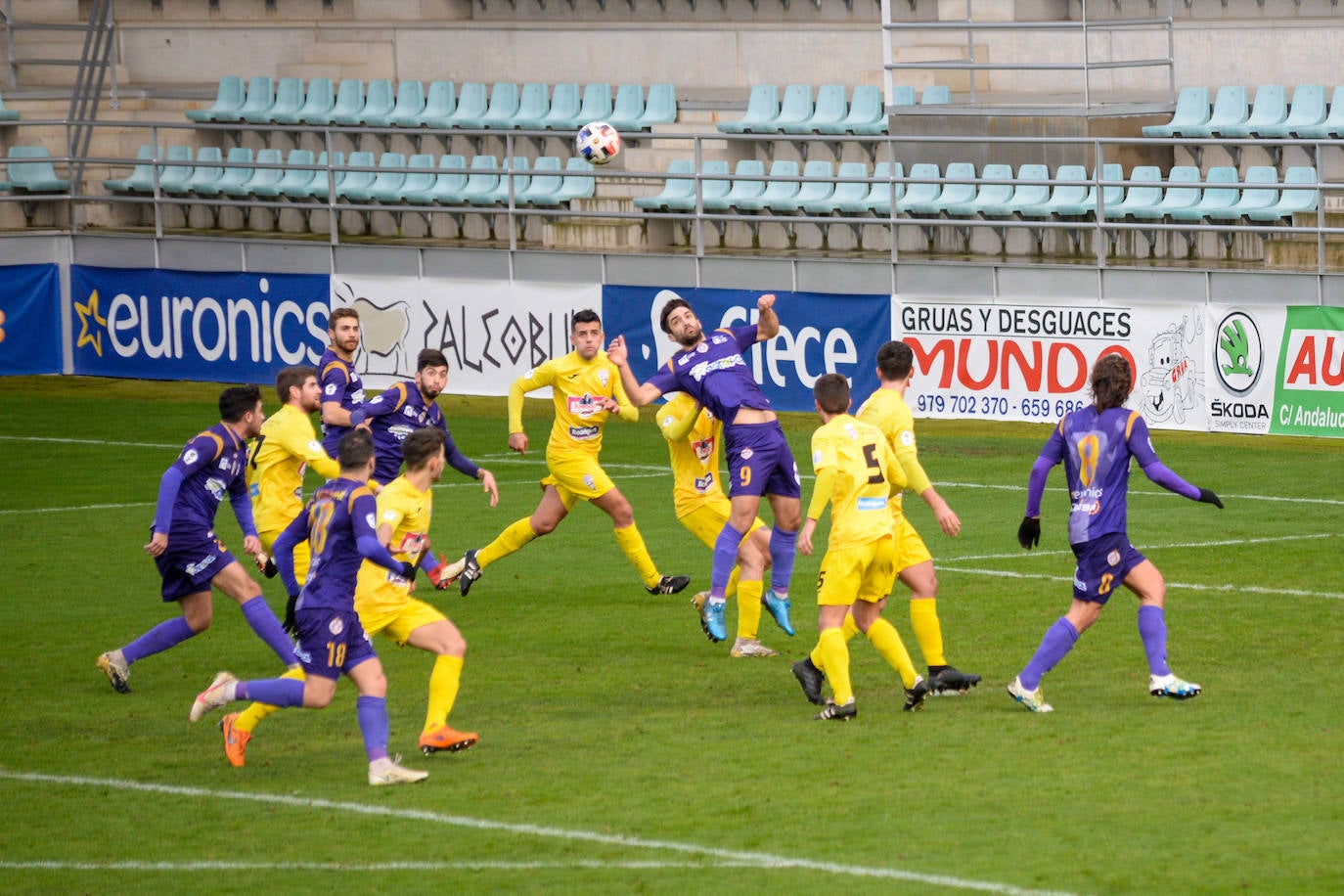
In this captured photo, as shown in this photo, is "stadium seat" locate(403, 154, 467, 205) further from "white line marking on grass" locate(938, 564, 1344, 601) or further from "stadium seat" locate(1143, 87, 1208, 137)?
"white line marking on grass" locate(938, 564, 1344, 601)

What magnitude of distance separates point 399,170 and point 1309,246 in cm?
1220

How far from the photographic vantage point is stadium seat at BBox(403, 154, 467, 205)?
3025 cm

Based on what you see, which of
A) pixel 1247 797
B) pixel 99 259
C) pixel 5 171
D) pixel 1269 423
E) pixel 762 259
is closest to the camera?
pixel 1247 797

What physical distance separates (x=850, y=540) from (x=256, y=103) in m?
26.5

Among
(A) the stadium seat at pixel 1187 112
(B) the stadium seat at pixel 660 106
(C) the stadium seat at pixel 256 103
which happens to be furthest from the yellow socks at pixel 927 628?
(C) the stadium seat at pixel 256 103

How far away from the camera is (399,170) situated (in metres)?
27.7

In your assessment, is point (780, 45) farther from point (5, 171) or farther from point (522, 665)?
point (522, 665)

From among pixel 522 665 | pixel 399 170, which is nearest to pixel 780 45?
pixel 399 170

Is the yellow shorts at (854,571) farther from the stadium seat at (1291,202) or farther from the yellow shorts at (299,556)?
the stadium seat at (1291,202)

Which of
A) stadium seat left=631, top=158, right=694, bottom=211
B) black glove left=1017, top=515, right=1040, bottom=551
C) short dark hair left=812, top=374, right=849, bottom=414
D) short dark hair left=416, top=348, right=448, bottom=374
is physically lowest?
black glove left=1017, top=515, right=1040, bottom=551

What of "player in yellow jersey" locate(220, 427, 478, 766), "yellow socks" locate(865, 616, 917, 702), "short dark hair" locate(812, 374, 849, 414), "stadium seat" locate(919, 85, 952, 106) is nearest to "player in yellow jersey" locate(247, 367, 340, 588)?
"player in yellow jersey" locate(220, 427, 478, 766)

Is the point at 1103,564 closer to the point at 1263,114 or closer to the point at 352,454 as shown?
the point at 352,454

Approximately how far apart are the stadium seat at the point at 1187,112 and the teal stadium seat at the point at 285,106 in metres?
15.0

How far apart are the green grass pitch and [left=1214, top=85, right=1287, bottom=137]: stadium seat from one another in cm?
1051
